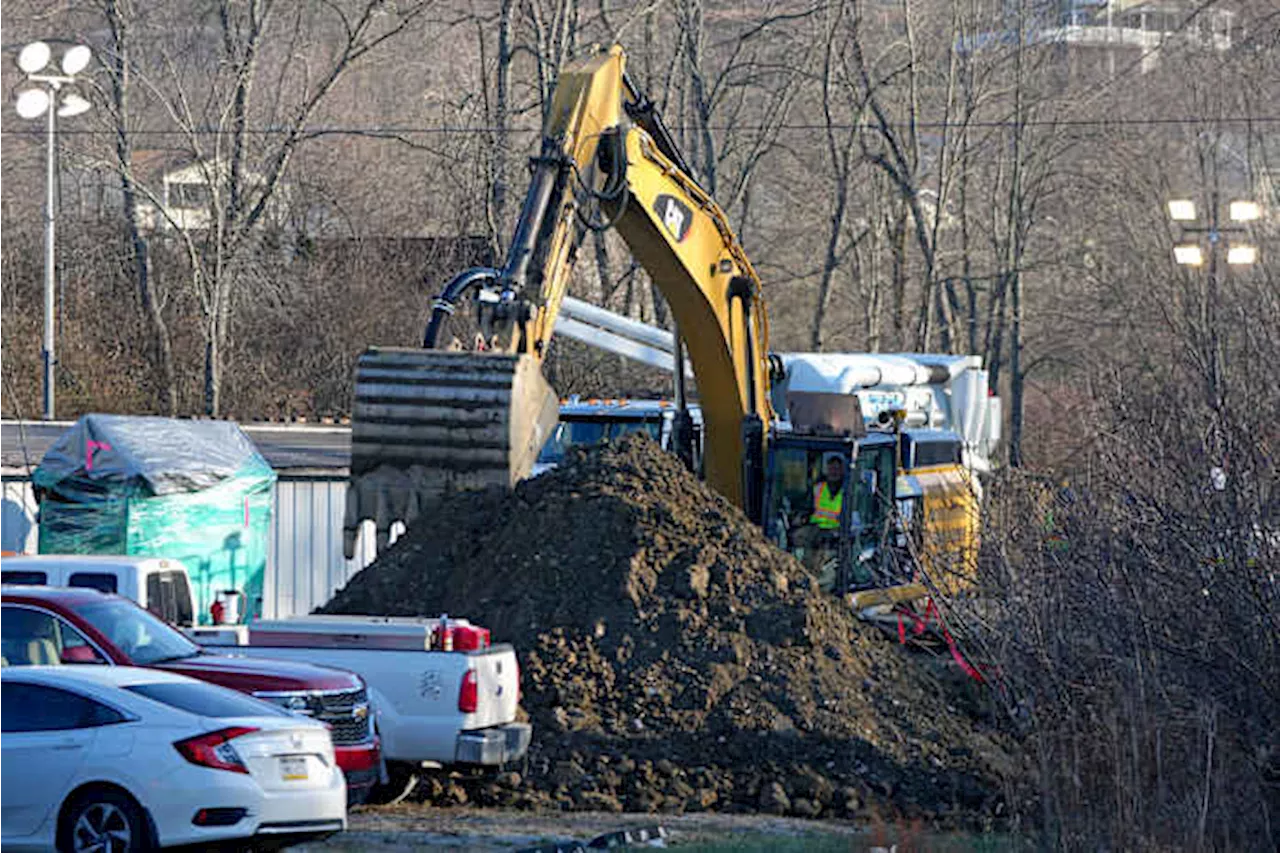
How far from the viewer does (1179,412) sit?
12555 millimetres

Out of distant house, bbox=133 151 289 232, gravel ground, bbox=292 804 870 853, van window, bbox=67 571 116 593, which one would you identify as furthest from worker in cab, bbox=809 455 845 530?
distant house, bbox=133 151 289 232

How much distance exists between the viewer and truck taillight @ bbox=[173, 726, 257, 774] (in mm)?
11953

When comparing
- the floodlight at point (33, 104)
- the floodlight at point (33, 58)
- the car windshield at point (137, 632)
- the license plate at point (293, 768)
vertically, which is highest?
the floodlight at point (33, 58)

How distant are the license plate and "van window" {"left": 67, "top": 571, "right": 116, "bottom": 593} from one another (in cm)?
602

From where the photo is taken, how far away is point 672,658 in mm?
17688

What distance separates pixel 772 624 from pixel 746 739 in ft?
5.03

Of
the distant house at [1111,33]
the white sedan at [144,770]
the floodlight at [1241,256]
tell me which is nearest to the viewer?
the white sedan at [144,770]

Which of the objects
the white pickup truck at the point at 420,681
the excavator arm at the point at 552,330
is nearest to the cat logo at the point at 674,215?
the excavator arm at the point at 552,330

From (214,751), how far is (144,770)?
0.41m

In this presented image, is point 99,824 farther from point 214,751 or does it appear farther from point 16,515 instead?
point 16,515

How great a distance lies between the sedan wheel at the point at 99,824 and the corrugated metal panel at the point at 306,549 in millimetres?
13703

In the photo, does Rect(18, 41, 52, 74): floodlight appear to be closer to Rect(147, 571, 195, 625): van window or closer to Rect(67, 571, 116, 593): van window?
Rect(147, 571, 195, 625): van window

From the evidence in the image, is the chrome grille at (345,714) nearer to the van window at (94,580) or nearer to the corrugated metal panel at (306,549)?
the van window at (94,580)

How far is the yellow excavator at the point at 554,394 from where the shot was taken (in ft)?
51.4
